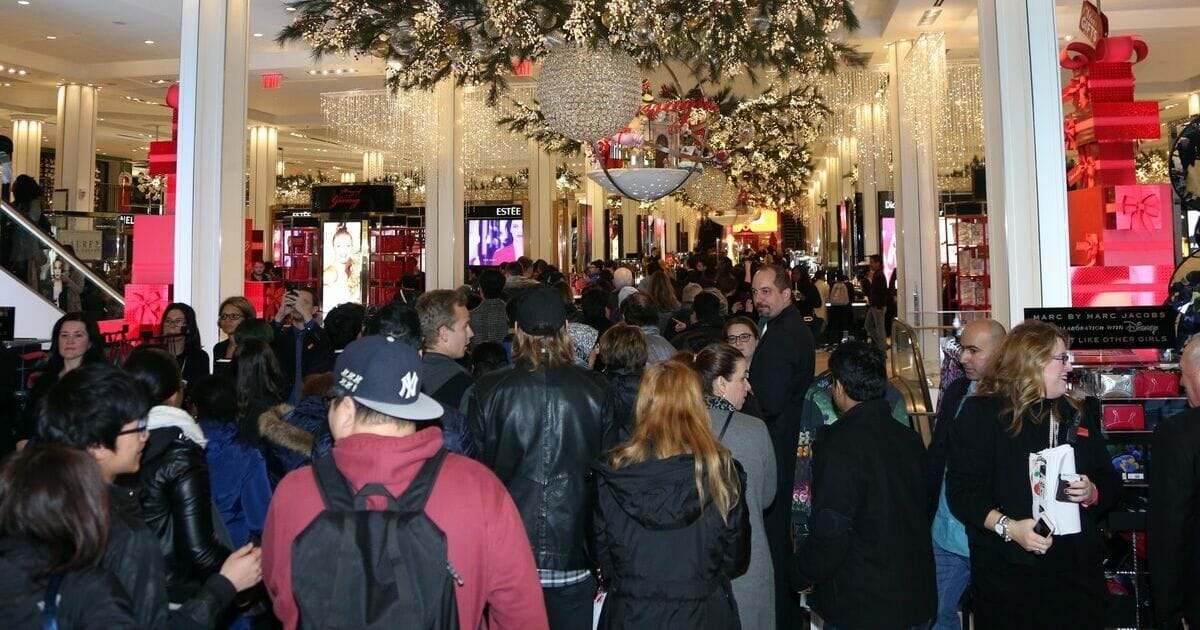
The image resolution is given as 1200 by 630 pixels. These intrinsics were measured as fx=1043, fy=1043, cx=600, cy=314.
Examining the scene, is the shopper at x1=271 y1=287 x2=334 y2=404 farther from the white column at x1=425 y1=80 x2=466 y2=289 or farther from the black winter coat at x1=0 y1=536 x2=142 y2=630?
the white column at x1=425 y1=80 x2=466 y2=289

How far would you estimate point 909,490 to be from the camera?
3260 mm

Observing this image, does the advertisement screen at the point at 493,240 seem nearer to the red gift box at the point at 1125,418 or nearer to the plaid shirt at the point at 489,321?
the plaid shirt at the point at 489,321

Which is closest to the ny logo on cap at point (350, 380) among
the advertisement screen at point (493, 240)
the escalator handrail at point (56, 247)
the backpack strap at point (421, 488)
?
the backpack strap at point (421, 488)

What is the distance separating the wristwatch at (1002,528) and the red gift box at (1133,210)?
5248 millimetres

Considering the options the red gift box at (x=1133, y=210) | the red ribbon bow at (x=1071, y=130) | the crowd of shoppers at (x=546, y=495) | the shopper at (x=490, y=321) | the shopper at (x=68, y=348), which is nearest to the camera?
the crowd of shoppers at (x=546, y=495)

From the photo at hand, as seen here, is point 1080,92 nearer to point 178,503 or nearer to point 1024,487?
point 1024,487

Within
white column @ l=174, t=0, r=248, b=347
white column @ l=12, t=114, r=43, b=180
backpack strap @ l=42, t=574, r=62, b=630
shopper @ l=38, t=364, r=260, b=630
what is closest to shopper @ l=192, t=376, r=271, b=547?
shopper @ l=38, t=364, r=260, b=630

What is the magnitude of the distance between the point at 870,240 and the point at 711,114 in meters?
11.7

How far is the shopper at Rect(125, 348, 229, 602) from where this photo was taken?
8.98 feet

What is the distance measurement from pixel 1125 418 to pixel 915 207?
9591 millimetres

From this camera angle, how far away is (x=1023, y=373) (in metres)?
3.46

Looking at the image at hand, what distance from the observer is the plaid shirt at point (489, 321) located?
22.9 ft

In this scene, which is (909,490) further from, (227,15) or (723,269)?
(723,269)

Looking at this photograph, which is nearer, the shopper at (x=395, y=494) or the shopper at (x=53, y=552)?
the shopper at (x=53, y=552)
